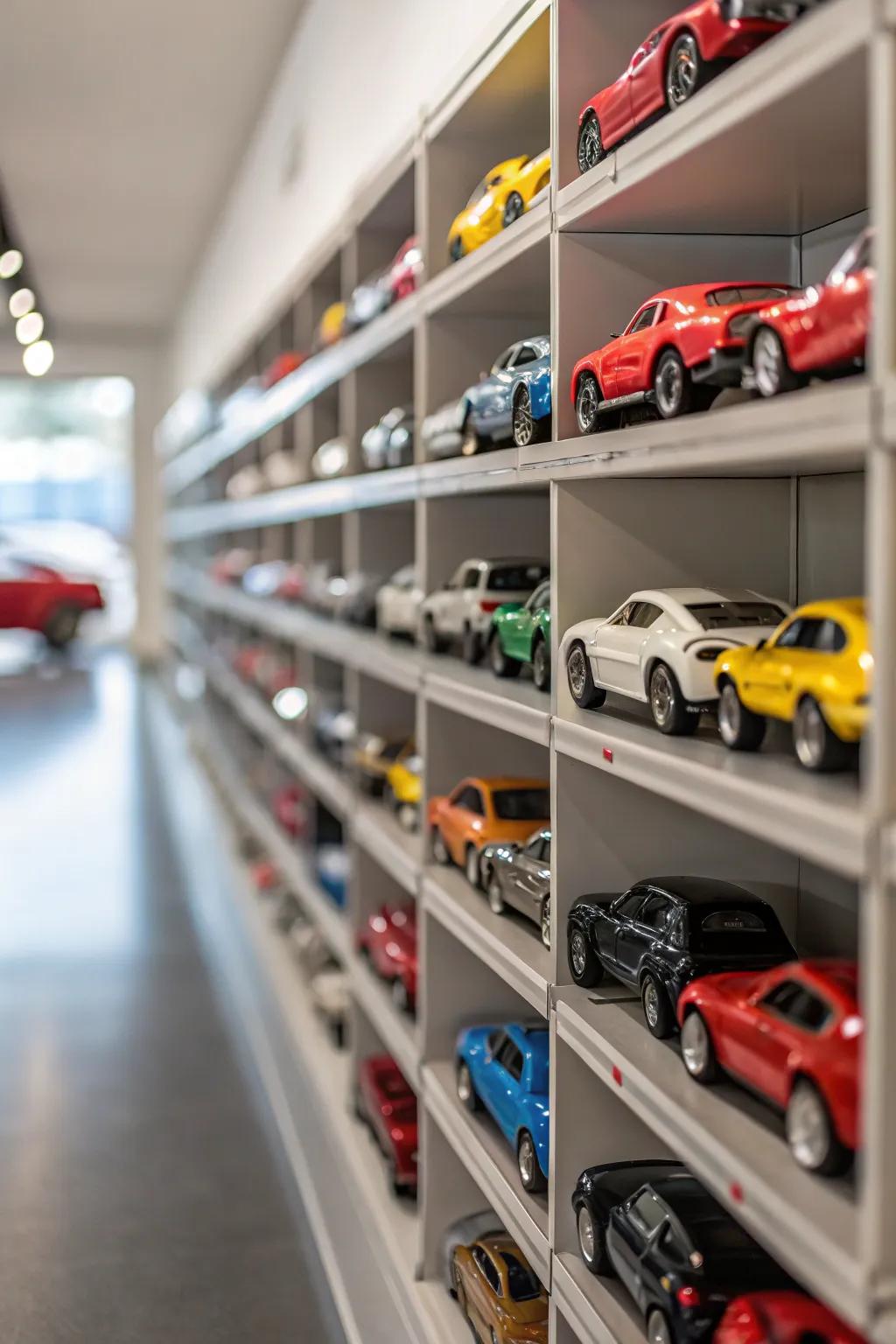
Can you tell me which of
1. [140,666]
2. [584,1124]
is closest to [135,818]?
[584,1124]

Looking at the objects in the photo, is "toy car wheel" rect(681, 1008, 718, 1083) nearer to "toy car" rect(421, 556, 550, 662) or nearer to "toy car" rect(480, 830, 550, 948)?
"toy car" rect(480, 830, 550, 948)

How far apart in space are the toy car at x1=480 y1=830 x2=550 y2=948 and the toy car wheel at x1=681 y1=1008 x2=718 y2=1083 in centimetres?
62

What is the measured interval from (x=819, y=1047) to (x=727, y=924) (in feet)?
1.70

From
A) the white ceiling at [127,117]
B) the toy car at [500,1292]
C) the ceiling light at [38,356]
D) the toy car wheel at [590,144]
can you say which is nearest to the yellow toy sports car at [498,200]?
the toy car wheel at [590,144]

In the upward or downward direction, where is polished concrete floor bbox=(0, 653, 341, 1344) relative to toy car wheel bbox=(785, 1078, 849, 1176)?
downward

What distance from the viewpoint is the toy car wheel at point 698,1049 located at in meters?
1.94

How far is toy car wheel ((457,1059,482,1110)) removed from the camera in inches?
119

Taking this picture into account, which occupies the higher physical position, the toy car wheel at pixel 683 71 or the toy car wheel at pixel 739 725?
the toy car wheel at pixel 683 71

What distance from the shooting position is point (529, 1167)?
2.61m

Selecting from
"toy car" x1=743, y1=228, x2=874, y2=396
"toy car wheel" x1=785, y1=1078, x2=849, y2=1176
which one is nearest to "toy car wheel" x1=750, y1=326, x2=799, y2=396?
"toy car" x1=743, y1=228, x2=874, y2=396

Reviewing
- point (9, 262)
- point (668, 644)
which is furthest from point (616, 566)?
point (9, 262)

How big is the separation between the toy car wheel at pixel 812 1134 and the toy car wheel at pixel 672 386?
968mm

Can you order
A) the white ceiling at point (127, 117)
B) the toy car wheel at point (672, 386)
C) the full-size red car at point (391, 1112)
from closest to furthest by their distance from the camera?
the toy car wheel at point (672, 386) → the full-size red car at point (391, 1112) → the white ceiling at point (127, 117)

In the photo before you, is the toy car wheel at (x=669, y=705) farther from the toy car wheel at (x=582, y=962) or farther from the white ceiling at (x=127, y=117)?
the white ceiling at (x=127, y=117)
